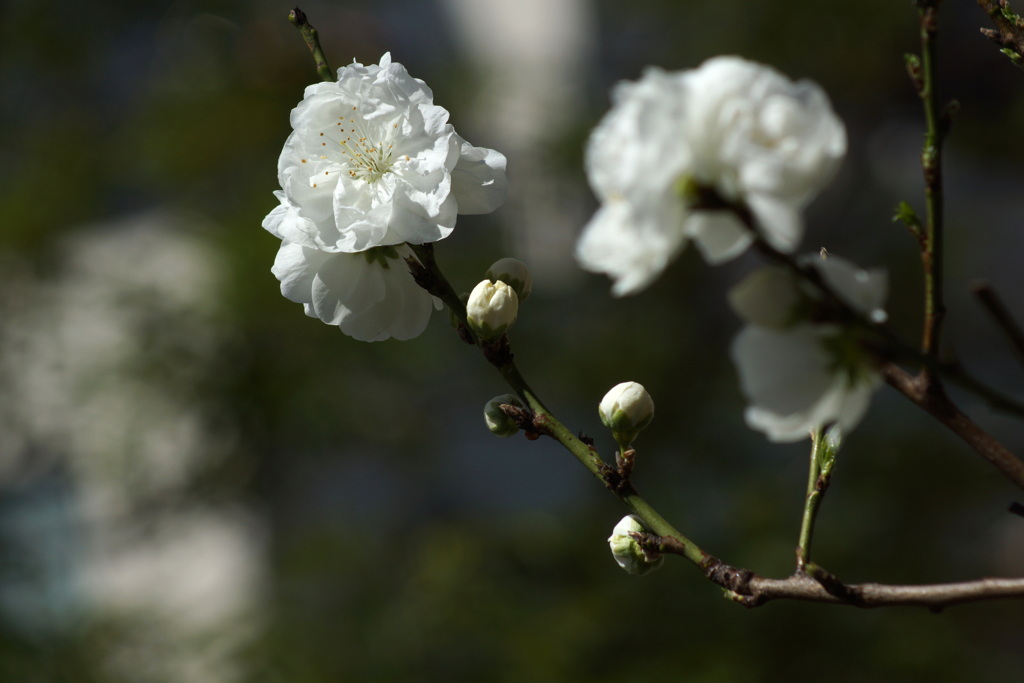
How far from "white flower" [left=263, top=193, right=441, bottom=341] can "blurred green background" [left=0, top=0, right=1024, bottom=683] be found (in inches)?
62.7

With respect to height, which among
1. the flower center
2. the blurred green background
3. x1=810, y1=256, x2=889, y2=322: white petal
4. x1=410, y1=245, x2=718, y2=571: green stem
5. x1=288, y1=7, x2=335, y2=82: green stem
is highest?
x1=288, y1=7, x2=335, y2=82: green stem

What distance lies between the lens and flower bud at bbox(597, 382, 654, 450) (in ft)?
2.13

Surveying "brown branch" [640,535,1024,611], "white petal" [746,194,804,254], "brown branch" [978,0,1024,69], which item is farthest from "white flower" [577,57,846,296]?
"brown branch" [978,0,1024,69]

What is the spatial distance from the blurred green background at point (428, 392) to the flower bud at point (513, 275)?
1561mm

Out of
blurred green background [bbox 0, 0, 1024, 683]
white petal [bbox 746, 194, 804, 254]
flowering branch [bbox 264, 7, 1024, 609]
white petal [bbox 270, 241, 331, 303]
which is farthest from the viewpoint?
blurred green background [bbox 0, 0, 1024, 683]

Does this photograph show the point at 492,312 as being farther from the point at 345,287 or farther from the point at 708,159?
the point at 708,159

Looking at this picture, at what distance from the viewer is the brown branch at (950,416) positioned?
1.38ft

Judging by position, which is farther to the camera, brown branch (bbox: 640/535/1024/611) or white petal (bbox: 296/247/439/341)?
white petal (bbox: 296/247/439/341)

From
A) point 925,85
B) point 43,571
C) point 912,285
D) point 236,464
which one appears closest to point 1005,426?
point 912,285

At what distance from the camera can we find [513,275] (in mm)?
665

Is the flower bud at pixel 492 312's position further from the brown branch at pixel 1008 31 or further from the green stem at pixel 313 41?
the brown branch at pixel 1008 31

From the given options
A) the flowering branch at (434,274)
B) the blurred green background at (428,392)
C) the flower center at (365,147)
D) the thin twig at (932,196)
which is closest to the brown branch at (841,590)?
the flowering branch at (434,274)

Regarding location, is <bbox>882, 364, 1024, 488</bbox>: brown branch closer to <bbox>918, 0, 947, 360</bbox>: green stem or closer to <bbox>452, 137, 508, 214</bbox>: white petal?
<bbox>918, 0, 947, 360</bbox>: green stem

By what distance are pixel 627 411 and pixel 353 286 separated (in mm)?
218
